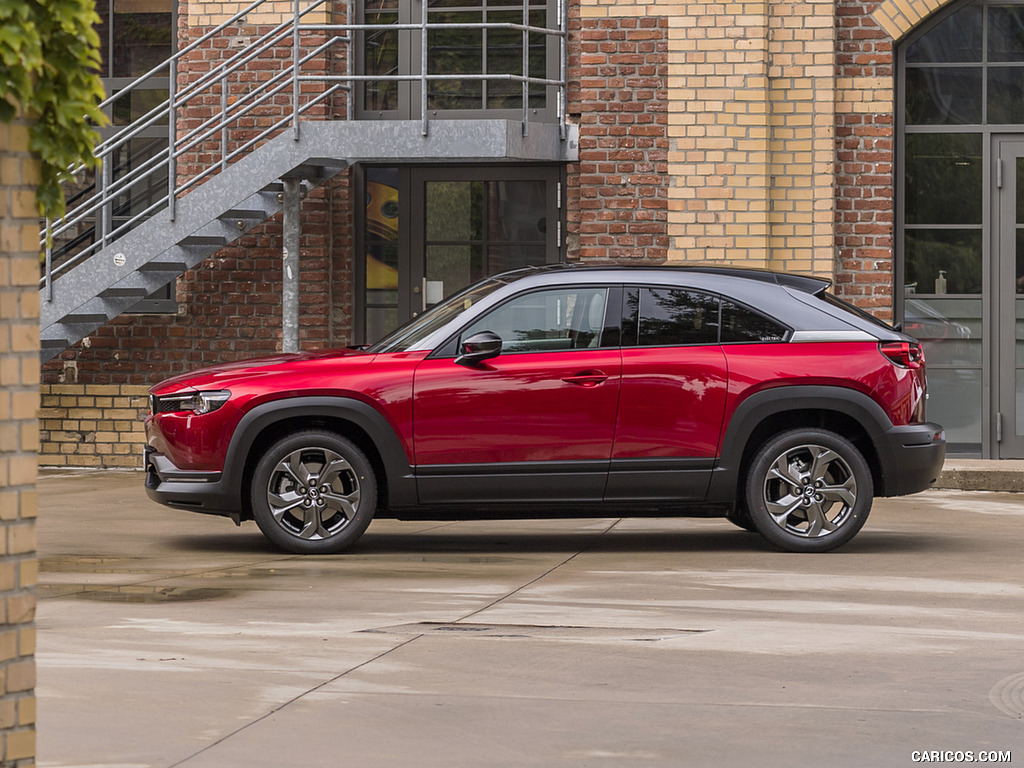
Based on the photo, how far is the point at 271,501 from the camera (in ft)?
28.7

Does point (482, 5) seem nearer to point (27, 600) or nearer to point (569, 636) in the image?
point (569, 636)

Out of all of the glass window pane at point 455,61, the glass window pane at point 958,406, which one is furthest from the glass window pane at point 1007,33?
the glass window pane at point 455,61

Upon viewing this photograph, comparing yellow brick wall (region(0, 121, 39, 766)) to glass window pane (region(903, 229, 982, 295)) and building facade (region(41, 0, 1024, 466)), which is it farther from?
glass window pane (region(903, 229, 982, 295))

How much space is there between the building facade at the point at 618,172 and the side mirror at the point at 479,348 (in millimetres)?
4800

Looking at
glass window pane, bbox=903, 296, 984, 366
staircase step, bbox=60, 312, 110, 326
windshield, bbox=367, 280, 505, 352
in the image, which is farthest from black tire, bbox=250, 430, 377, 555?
glass window pane, bbox=903, 296, 984, 366

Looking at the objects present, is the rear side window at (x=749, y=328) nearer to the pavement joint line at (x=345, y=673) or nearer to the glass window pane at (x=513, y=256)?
the pavement joint line at (x=345, y=673)

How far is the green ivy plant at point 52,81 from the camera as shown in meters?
3.19

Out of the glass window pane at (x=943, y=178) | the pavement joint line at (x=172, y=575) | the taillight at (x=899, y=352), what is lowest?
the pavement joint line at (x=172, y=575)

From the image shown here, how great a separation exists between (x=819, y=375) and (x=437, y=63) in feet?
22.4

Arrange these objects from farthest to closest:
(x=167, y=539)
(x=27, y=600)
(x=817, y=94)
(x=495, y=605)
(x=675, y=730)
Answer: (x=817, y=94)
(x=167, y=539)
(x=495, y=605)
(x=675, y=730)
(x=27, y=600)

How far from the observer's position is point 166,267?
13617 millimetres

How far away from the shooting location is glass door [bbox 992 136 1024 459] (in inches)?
550

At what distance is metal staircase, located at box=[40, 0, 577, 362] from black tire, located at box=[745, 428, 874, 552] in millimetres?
4948

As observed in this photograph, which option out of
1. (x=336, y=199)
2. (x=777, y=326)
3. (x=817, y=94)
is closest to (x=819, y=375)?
(x=777, y=326)
